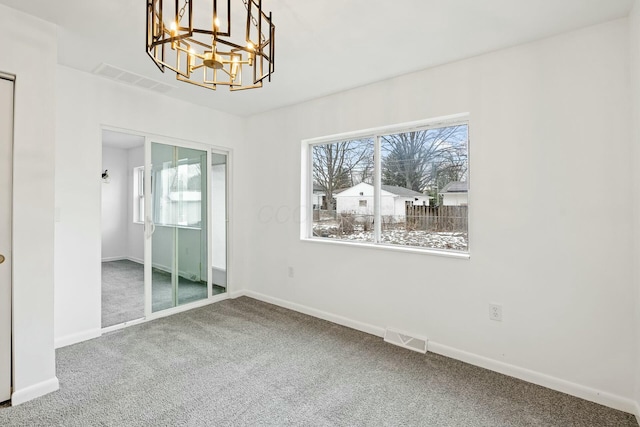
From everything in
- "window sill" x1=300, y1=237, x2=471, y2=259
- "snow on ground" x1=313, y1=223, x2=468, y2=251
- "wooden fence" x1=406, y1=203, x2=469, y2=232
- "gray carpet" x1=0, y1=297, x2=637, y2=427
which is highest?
"wooden fence" x1=406, y1=203, x2=469, y2=232

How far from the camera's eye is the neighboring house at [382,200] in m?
3.09

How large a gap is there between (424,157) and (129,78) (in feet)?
9.56

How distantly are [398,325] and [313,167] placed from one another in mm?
1998

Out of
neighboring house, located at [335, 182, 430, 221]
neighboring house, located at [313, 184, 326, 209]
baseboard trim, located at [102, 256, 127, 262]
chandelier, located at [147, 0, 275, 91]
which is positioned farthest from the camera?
baseboard trim, located at [102, 256, 127, 262]

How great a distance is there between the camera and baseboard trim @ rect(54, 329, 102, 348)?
2.75 m

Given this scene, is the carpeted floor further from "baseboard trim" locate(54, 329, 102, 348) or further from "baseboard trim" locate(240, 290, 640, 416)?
A: "baseboard trim" locate(240, 290, 640, 416)

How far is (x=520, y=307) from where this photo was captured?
2367mm

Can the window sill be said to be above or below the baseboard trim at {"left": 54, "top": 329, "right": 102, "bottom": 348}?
above

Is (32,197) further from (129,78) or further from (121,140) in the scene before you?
(121,140)

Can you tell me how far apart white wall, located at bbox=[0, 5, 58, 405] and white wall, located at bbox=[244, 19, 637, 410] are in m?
2.54

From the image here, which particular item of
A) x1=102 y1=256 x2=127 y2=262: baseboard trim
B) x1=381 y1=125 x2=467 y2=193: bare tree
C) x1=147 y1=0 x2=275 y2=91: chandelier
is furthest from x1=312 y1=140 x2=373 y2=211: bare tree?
x1=102 y1=256 x2=127 y2=262: baseboard trim

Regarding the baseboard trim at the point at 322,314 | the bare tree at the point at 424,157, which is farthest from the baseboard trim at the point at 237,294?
the bare tree at the point at 424,157

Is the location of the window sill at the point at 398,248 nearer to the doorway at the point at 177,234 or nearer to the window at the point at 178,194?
the doorway at the point at 177,234

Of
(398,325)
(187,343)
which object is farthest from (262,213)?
(398,325)
